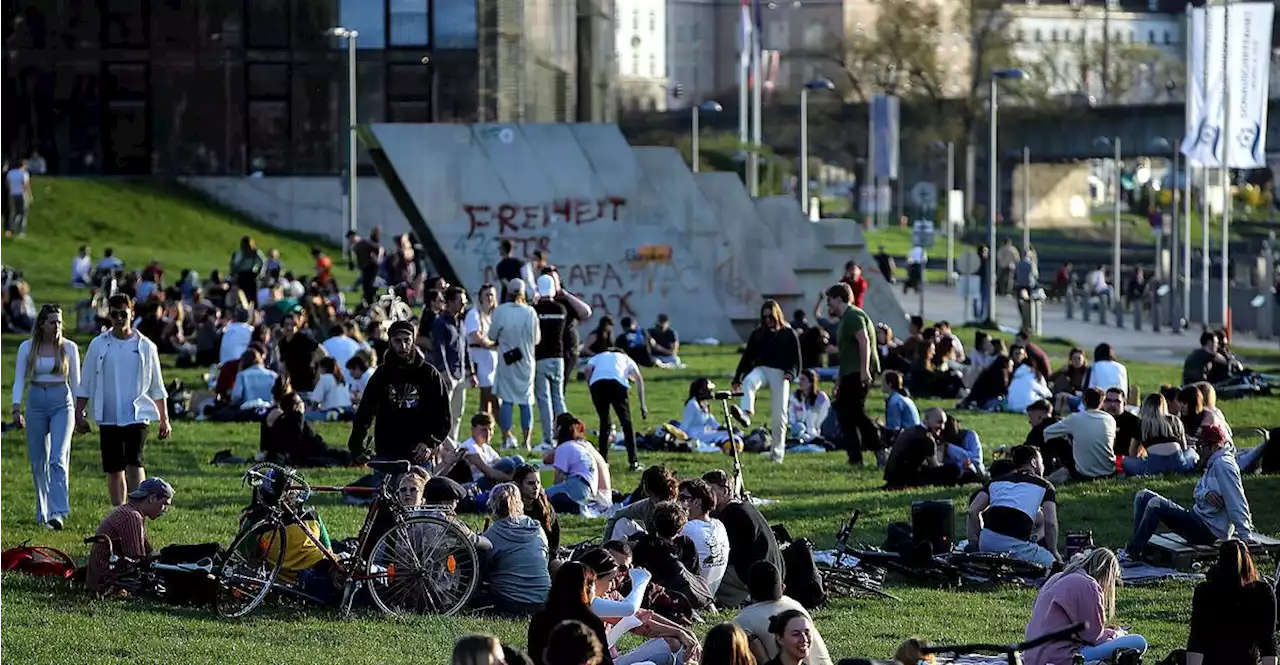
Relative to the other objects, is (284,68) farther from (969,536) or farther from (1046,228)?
(1046,228)

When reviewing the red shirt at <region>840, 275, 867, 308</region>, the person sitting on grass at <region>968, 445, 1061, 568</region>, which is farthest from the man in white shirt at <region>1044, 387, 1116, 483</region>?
the red shirt at <region>840, 275, 867, 308</region>

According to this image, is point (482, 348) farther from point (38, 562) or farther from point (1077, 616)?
point (1077, 616)

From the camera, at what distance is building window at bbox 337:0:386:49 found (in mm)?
62688

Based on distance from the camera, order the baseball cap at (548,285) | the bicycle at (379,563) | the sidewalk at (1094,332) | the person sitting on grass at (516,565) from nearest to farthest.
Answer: the bicycle at (379,563) < the person sitting on grass at (516,565) < the baseball cap at (548,285) < the sidewalk at (1094,332)

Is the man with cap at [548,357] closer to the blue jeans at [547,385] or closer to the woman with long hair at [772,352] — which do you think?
the blue jeans at [547,385]

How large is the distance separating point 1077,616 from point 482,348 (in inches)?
491

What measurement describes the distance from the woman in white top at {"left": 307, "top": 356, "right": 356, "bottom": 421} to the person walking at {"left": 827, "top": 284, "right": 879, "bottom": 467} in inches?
242

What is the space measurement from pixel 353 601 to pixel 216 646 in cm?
159

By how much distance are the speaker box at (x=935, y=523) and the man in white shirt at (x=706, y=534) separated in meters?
2.77

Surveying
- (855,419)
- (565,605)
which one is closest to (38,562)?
(565,605)

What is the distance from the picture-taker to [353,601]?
14.4 meters

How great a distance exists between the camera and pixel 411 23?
62.9 meters

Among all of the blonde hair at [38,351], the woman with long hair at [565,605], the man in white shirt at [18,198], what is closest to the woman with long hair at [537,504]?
the blonde hair at [38,351]

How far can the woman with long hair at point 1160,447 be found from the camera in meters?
21.0
